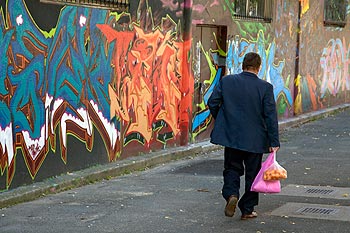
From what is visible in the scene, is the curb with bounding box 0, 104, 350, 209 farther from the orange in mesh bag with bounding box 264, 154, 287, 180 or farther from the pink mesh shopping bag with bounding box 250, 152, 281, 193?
the orange in mesh bag with bounding box 264, 154, 287, 180

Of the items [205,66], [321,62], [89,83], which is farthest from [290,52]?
[89,83]

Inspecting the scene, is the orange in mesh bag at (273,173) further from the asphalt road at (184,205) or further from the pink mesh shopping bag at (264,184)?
the asphalt road at (184,205)

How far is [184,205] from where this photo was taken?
9453 millimetres

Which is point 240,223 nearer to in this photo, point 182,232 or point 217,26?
point 182,232

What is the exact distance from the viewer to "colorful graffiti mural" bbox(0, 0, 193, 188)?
32.5 ft

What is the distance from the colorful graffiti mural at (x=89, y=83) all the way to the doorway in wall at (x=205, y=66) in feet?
1.66

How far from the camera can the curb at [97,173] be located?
31.6 ft

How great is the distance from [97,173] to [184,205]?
2.21 meters

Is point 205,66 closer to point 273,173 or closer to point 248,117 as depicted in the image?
point 248,117

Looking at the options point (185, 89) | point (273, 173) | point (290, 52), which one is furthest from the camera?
point (290, 52)

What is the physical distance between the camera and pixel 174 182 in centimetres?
1128

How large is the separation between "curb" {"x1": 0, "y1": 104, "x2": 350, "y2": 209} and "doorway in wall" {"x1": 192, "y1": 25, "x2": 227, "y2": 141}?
1.53 feet

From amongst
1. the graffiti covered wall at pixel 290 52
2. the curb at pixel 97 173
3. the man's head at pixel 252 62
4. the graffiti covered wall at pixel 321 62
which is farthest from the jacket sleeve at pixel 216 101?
the graffiti covered wall at pixel 321 62

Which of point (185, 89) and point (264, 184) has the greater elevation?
point (185, 89)
